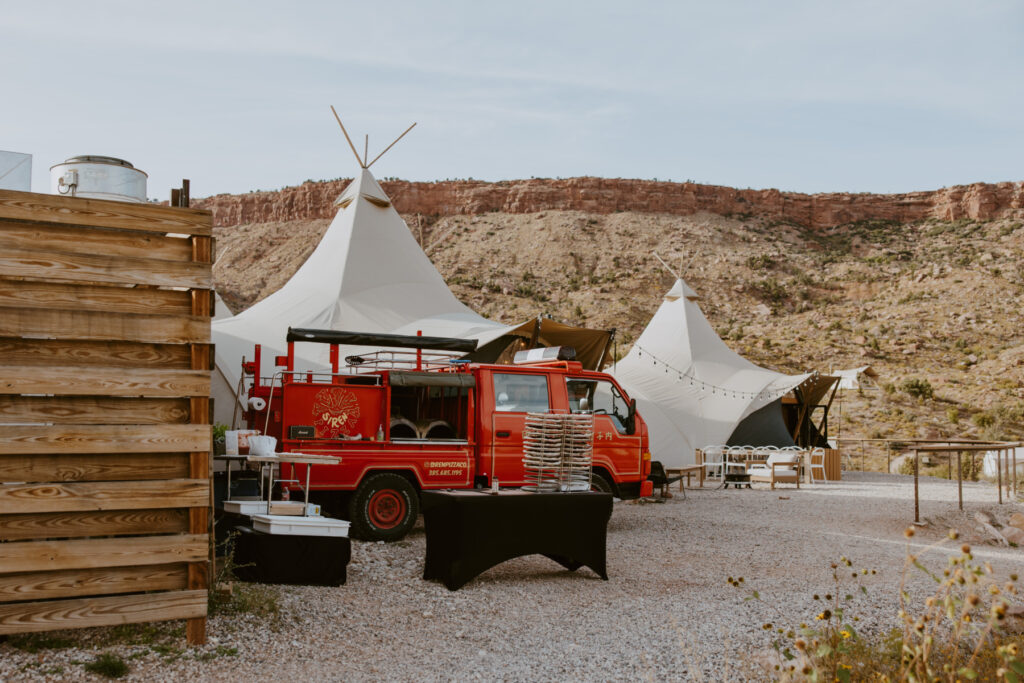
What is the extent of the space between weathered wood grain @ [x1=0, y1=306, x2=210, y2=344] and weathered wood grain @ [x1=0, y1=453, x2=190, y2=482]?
70 cm

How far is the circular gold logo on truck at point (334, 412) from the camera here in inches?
369

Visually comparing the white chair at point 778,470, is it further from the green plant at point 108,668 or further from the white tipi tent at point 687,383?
the green plant at point 108,668

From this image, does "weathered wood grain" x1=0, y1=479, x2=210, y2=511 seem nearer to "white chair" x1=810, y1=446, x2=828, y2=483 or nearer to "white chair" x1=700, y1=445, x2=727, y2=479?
"white chair" x1=700, y1=445, x2=727, y2=479

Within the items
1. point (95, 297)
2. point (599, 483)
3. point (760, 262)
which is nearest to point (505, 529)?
point (599, 483)

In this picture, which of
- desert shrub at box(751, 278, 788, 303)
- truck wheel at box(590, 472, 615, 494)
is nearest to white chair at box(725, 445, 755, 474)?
truck wheel at box(590, 472, 615, 494)

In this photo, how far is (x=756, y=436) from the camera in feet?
71.1

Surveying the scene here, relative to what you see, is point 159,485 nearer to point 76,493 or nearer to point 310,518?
point 76,493

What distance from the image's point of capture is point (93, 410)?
5.19 metres

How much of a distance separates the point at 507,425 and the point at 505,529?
9.44 feet

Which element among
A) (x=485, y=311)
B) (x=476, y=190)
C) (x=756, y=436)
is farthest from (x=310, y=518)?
(x=476, y=190)

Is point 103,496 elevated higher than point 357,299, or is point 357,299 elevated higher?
point 357,299

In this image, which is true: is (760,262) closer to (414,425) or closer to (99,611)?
(414,425)

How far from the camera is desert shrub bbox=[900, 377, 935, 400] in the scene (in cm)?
3341

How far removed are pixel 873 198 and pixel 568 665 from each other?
67849 millimetres
